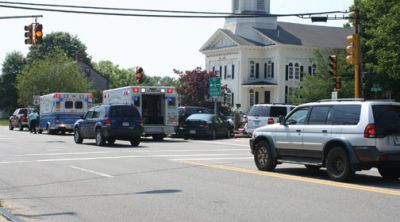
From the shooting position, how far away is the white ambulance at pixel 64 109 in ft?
129

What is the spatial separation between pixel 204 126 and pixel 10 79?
253 feet

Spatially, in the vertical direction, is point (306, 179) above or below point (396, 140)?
below

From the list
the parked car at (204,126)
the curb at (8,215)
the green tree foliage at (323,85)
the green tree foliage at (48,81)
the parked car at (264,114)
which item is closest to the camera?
the curb at (8,215)

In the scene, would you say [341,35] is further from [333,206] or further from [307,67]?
[333,206]

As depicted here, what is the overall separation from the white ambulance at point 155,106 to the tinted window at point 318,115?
17.1 metres

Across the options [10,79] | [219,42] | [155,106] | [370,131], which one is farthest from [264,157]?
[10,79]

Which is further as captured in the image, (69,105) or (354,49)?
(69,105)

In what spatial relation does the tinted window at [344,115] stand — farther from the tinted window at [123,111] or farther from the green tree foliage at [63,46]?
the green tree foliage at [63,46]

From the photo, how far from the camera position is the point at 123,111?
2700cm

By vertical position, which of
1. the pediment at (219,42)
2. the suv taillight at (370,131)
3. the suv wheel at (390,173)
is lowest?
the suv wheel at (390,173)

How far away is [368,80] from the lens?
53.7 meters

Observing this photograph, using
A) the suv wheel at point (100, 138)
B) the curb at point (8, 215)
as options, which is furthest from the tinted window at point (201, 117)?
the curb at point (8, 215)

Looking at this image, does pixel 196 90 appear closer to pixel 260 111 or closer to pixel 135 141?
pixel 260 111

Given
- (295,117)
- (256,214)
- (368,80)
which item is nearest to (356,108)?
(295,117)
